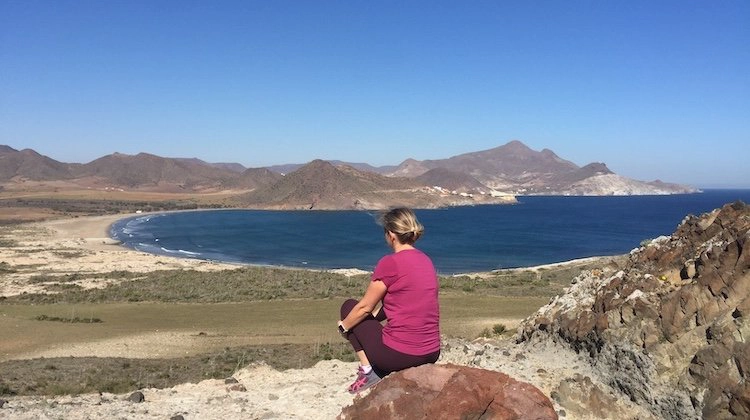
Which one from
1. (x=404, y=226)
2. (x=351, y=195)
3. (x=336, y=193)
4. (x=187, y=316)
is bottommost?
(x=187, y=316)

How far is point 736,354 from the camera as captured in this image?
6613mm

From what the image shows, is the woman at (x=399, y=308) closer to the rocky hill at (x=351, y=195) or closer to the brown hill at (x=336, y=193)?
the rocky hill at (x=351, y=195)

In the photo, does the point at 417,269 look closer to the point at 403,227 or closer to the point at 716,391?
the point at 403,227

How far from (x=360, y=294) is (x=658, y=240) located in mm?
24612

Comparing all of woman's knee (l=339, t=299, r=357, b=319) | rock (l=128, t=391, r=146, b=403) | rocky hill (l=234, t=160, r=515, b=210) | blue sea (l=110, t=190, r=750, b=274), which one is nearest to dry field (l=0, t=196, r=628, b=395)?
rock (l=128, t=391, r=146, b=403)

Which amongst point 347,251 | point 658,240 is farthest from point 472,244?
point 658,240

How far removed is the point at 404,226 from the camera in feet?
16.8

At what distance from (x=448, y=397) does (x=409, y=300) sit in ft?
2.97

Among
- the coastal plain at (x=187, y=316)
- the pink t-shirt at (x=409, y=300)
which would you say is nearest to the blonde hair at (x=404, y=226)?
the pink t-shirt at (x=409, y=300)

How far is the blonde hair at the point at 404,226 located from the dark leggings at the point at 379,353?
0.88 meters

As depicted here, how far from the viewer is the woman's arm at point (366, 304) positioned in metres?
5.01

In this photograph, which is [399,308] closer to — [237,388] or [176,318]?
[237,388]

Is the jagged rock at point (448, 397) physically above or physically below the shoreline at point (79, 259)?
above

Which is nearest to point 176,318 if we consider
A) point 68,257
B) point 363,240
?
point 68,257
